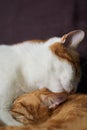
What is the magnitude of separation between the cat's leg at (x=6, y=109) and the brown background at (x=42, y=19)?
445 mm

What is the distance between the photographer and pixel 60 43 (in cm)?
162

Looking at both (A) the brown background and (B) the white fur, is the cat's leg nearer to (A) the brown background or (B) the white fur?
(B) the white fur

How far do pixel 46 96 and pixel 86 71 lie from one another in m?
0.37

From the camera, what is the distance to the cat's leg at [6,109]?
1.42 m

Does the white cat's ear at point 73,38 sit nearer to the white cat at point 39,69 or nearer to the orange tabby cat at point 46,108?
the white cat at point 39,69

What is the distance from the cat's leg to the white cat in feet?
0.07

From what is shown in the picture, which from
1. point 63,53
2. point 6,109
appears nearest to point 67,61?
point 63,53

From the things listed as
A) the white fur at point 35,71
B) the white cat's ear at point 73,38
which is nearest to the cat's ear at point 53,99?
the white fur at point 35,71

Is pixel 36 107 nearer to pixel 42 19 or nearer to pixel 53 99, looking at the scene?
pixel 53 99

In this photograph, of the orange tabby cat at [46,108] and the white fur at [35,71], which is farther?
the white fur at [35,71]

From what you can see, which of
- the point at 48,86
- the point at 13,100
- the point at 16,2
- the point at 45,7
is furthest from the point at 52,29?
the point at 13,100

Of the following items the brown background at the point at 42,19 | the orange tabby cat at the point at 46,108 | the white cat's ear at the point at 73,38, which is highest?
the brown background at the point at 42,19

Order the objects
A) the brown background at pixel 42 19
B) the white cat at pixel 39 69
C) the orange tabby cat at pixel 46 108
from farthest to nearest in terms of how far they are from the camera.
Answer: the brown background at pixel 42 19 < the white cat at pixel 39 69 < the orange tabby cat at pixel 46 108

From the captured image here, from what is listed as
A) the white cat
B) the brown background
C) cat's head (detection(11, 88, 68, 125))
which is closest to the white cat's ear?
the white cat
